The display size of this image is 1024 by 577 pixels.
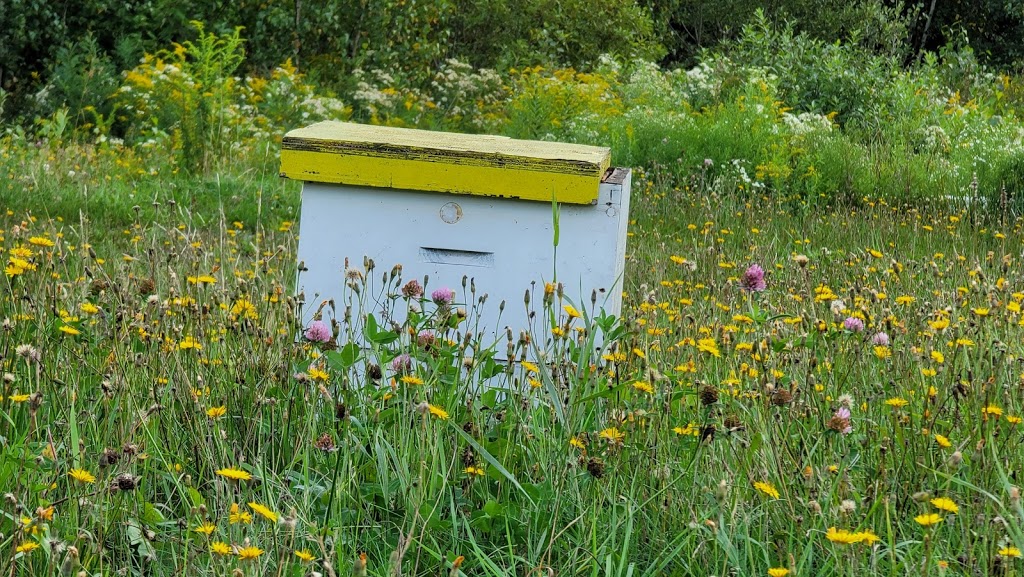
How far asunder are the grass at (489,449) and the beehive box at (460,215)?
0.17m

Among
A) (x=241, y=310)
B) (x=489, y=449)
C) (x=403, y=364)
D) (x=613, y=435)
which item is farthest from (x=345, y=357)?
(x=241, y=310)

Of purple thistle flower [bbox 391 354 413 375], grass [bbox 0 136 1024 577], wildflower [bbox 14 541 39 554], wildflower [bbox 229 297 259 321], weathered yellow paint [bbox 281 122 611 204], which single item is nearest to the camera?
wildflower [bbox 14 541 39 554]

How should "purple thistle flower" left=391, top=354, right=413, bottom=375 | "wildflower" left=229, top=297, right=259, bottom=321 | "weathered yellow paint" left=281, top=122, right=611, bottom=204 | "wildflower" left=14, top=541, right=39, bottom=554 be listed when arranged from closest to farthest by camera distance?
"wildflower" left=14, top=541, right=39, bottom=554 < "purple thistle flower" left=391, top=354, right=413, bottom=375 < "wildflower" left=229, top=297, right=259, bottom=321 < "weathered yellow paint" left=281, top=122, right=611, bottom=204

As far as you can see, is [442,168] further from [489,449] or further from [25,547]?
[25,547]

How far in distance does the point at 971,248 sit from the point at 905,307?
196cm

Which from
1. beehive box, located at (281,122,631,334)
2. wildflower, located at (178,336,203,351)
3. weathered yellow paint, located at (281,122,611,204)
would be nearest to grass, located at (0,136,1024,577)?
wildflower, located at (178,336,203,351)

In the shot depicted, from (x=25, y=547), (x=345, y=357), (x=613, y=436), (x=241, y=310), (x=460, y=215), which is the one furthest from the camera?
(x=460, y=215)

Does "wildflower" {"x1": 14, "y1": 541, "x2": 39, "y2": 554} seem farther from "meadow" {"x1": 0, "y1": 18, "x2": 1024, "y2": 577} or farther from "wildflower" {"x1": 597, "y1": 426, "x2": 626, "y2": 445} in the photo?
"wildflower" {"x1": 597, "y1": 426, "x2": 626, "y2": 445}

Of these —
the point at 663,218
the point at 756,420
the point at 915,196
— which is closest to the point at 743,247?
the point at 663,218

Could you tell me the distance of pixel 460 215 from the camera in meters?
3.10

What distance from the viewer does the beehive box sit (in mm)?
3025

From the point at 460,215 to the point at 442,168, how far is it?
148 mm

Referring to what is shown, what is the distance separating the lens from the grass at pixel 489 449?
1857 mm

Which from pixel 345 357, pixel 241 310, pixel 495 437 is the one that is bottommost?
pixel 495 437
